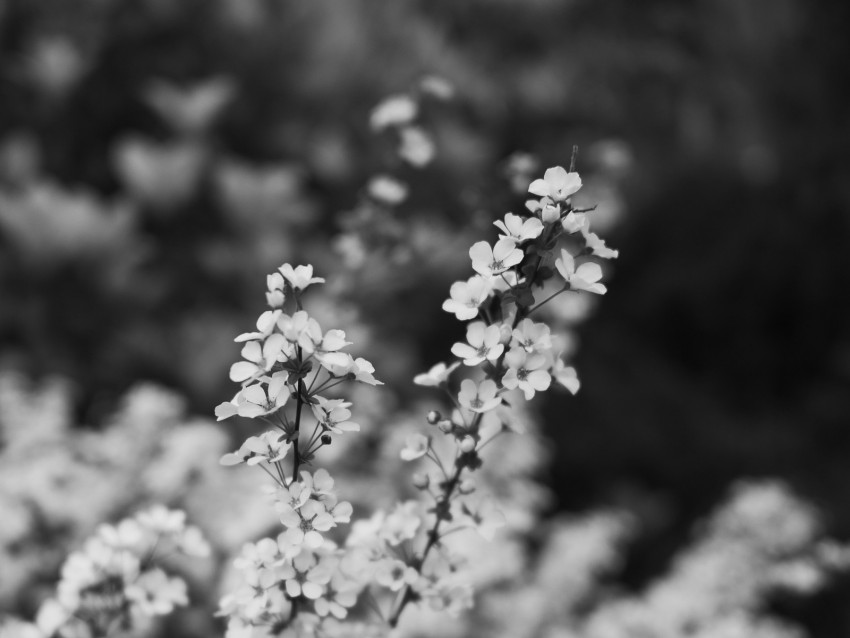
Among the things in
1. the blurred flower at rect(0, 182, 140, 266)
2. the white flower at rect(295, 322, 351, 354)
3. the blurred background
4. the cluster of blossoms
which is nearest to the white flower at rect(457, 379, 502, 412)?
the white flower at rect(295, 322, 351, 354)

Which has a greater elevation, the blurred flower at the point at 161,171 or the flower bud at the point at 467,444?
the blurred flower at the point at 161,171

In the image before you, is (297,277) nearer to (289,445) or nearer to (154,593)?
(289,445)

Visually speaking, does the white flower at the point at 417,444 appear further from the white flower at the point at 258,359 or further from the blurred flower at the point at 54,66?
the blurred flower at the point at 54,66

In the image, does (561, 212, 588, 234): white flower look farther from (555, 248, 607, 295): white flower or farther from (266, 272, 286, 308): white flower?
(266, 272, 286, 308): white flower

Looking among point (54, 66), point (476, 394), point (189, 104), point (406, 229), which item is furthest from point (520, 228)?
point (54, 66)

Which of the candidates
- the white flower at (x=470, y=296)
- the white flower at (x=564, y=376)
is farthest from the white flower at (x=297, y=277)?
the white flower at (x=564, y=376)

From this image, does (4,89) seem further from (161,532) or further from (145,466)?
(161,532)
